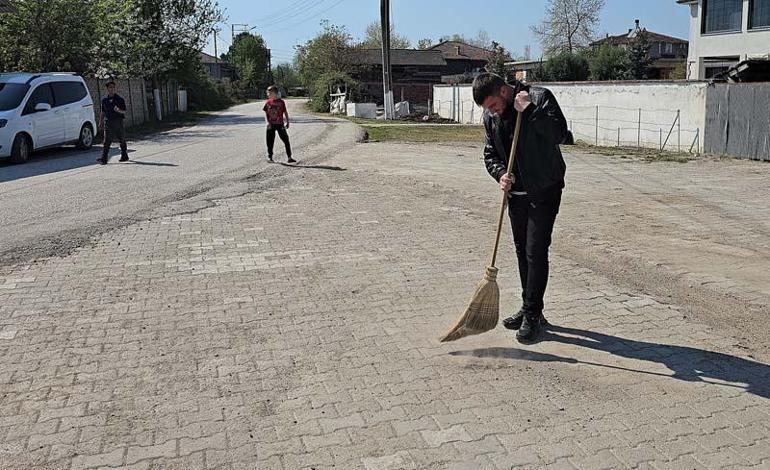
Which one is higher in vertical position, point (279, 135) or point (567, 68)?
point (567, 68)

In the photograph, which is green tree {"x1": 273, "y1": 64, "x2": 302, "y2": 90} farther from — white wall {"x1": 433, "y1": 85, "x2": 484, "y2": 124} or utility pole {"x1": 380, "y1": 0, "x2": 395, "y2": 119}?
utility pole {"x1": 380, "y1": 0, "x2": 395, "y2": 119}

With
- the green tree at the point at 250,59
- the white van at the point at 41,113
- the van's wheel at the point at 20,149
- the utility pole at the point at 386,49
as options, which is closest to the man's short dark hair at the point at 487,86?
the white van at the point at 41,113

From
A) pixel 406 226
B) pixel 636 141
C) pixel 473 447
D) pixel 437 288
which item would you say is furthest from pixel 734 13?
pixel 473 447

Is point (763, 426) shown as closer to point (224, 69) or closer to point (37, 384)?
point (37, 384)

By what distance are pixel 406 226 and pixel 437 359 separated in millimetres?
4417

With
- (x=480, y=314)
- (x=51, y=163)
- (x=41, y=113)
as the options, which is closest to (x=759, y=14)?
(x=41, y=113)

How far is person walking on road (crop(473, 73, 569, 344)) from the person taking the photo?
4.68m

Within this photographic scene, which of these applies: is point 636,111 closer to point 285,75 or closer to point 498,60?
point 498,60

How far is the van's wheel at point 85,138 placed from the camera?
62.6 feet

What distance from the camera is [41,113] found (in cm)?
1702

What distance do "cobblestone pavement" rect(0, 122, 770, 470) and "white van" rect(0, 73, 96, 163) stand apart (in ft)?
31.3

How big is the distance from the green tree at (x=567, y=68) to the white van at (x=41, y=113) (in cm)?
3826

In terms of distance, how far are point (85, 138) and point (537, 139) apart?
1723 centimetres

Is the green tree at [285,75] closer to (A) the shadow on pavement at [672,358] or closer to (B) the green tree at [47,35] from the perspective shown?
(B) the green tree at [47,35]
